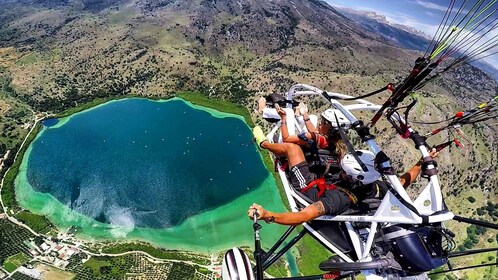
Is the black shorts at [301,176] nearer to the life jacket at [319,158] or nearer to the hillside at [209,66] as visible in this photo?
the life jacket at [319,158]

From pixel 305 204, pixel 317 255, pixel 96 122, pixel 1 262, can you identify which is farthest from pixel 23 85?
pixel 305 204

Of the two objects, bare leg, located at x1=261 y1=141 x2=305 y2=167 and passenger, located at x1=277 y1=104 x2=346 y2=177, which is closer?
bare leg, located at x1=261 y1=141 x2=305 y2=167

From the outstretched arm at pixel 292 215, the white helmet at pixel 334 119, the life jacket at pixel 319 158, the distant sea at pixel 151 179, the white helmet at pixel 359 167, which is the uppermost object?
the white helmet at pixel 334 119

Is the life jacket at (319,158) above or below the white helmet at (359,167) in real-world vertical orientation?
below

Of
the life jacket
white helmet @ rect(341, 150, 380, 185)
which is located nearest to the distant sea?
the life jacket

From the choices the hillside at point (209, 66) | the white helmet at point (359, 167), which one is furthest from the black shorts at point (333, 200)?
the hillside at point (209, 66)

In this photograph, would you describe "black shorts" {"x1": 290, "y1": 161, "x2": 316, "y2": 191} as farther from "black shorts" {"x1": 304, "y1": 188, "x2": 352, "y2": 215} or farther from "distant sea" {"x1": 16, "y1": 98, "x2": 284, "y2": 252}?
"distant sea" {"x1": 16, "y1": 98, "x2": 284, "y2": 252}
